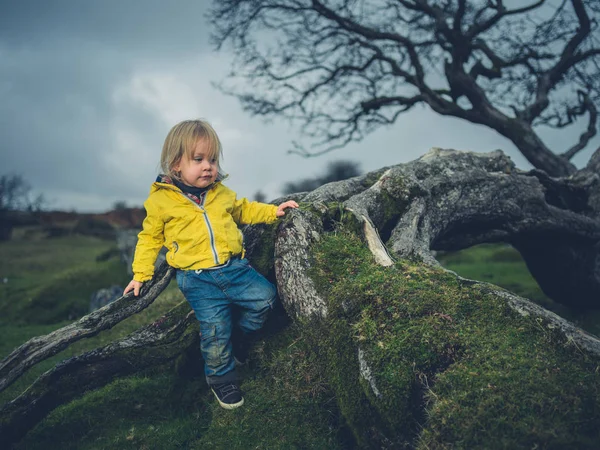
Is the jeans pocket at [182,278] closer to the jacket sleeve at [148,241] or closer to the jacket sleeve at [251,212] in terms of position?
the jacket sleeve at [148,241]

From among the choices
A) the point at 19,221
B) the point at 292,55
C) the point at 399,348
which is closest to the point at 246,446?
the point at 399,348

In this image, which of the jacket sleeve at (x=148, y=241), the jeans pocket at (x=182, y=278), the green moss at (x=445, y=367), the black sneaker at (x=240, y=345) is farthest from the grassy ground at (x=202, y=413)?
the jacket sleeve at (x=148, y=241)

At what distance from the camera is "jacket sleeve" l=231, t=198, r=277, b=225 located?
4.61m

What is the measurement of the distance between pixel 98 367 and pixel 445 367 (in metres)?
3.53

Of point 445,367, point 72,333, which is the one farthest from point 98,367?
point 445,367

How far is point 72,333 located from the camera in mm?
4344

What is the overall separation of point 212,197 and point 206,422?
2.23 m

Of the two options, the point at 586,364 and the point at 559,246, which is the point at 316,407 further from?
the point at 559,246

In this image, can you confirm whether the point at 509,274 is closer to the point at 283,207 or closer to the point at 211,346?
the point at 283,207

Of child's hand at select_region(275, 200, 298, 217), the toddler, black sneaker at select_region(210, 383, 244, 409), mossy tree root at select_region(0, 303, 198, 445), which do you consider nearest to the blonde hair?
the toddler

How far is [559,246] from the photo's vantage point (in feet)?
27.8

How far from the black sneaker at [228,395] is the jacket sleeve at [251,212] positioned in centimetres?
167

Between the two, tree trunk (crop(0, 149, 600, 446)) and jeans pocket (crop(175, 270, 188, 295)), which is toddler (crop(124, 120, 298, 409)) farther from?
tree trunk (crop(0, 149, 600, 446))

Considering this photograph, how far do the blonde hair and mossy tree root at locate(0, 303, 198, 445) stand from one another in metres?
1.72
